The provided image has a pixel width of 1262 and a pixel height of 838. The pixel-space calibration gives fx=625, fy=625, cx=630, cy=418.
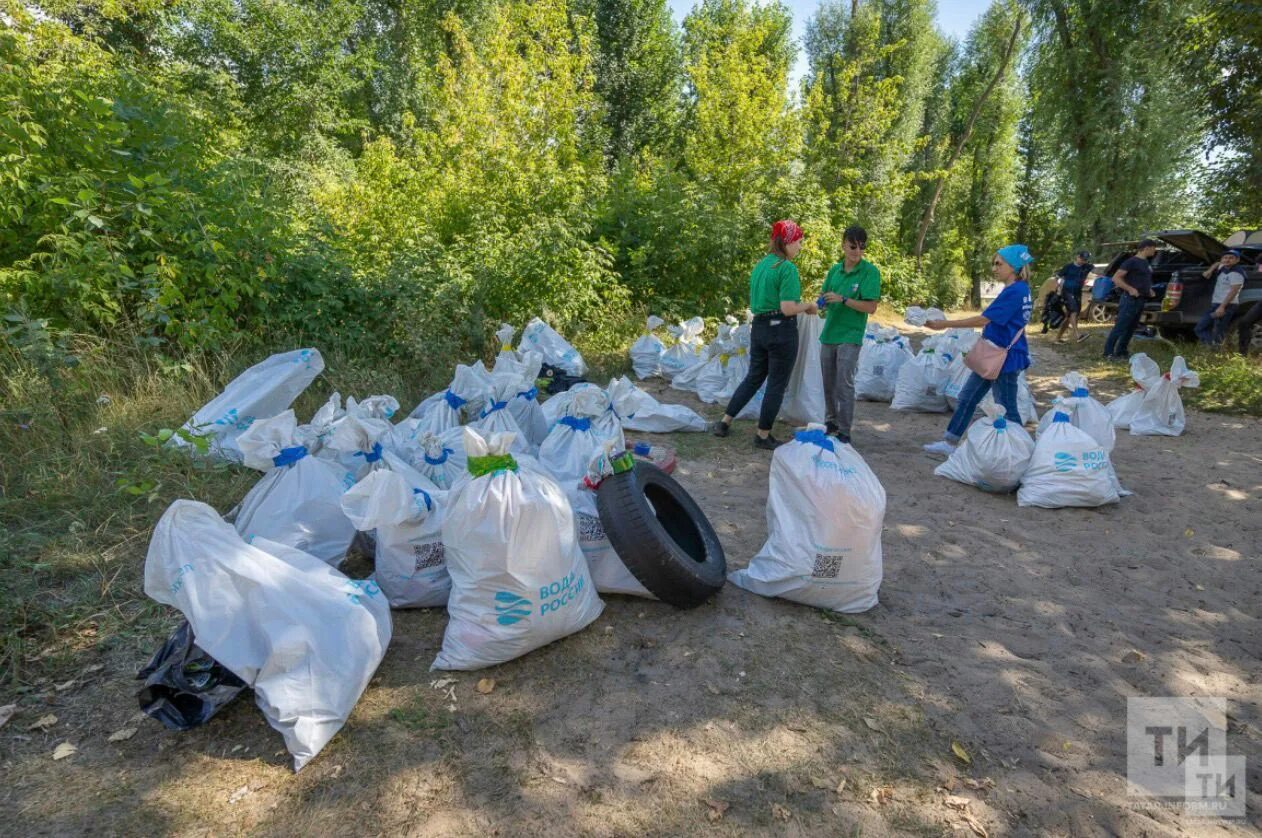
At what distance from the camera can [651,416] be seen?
17.6 feet

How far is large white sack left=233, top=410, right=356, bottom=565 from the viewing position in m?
2.59

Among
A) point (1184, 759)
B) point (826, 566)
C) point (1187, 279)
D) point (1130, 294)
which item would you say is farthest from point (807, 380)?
point (1187, 279)

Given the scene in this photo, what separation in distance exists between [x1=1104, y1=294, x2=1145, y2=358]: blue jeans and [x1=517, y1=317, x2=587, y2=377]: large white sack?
7.51m

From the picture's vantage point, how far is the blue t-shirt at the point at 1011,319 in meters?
4.49

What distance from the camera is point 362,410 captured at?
11.1ft

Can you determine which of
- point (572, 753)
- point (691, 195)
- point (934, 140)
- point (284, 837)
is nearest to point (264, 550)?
point (284, 837)

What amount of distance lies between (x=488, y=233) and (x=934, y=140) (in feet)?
73.4

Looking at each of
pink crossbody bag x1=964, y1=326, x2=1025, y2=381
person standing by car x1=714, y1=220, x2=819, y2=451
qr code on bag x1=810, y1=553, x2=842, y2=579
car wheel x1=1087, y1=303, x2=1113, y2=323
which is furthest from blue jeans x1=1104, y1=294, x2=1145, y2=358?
qr code on bag x1=810, y1=553, x2=842, y2=579

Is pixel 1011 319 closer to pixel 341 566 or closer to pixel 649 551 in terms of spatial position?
pixel 649 551

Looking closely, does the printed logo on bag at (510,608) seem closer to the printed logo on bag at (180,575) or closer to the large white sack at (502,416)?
the printed logo on bag at (180,575)

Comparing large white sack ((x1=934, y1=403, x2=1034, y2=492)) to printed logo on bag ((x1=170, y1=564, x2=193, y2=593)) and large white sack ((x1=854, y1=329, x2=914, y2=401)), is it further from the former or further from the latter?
printed logo on bag ((x1=170, y1=564, x2=193, y2=593))

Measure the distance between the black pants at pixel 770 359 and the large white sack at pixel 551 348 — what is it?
1.58m

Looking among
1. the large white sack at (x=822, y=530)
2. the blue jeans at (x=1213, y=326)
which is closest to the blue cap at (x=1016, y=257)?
the large white sack at (x=822, y=530)

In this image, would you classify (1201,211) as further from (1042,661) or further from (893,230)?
(1042,661)
